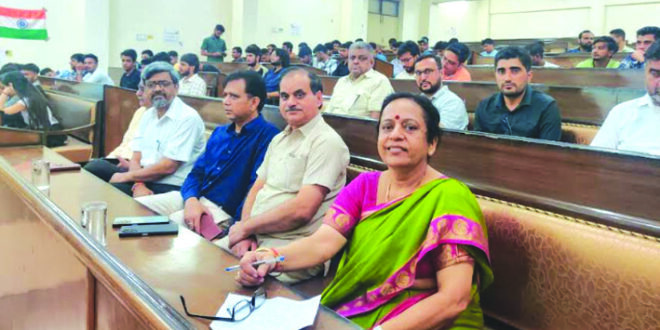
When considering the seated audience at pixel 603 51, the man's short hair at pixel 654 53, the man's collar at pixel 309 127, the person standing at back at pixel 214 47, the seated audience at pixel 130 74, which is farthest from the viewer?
the person standing at back at pixel 214 47

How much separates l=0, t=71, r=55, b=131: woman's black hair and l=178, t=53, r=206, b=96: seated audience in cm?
156

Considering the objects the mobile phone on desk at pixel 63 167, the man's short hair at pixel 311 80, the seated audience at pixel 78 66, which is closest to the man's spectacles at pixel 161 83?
the mobile phone on desk at pixel 63 167

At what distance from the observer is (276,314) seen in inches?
40.5

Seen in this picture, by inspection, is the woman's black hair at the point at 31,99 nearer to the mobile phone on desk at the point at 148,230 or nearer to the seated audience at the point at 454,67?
the seated audience at the point at 454,67

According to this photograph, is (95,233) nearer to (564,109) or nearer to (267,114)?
(267,114)

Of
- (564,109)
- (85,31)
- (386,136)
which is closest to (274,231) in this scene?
(386,136)

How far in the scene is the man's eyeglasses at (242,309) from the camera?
995 mm

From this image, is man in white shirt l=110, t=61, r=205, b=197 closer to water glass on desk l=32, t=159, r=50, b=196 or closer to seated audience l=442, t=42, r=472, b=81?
water glass on desk l=32, t=159, r=50, b=196

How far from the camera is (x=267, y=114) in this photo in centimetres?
Result: 284

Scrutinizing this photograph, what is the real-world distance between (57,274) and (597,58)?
17.0ft

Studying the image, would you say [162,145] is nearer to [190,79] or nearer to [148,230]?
[148,230]

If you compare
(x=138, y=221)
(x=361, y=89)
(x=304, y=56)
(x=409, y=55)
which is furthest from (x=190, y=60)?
(x=138, y=221)

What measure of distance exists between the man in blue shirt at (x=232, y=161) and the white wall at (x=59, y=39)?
752 centimetres

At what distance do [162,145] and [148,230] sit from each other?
1.57m
